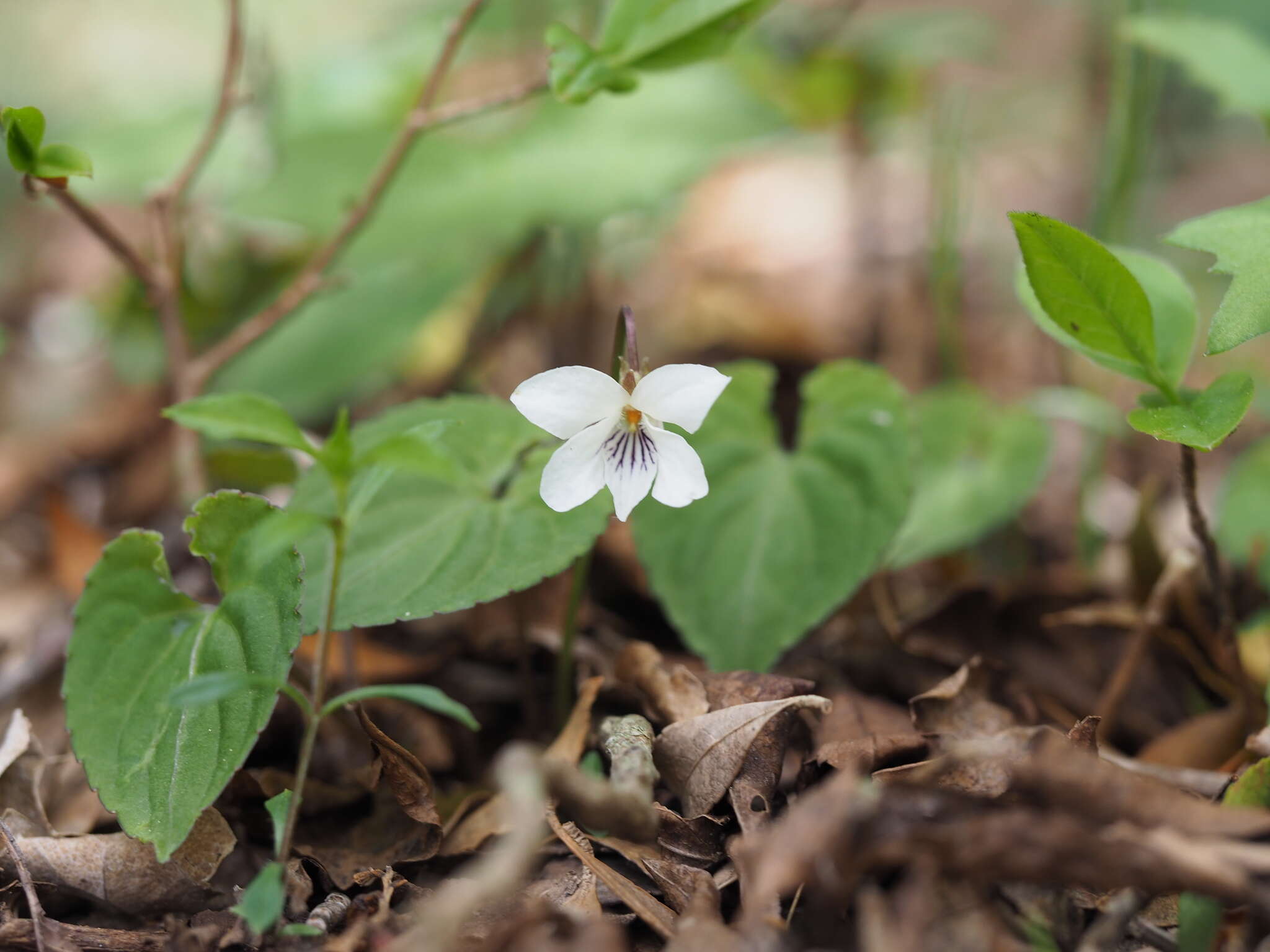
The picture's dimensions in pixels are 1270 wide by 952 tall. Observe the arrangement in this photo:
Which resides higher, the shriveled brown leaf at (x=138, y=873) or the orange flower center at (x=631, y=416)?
the orange flower center at (x=631, y=416)

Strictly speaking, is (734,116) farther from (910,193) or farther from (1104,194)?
(910,193)

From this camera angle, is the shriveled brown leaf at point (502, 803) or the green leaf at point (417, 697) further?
the shriveled brown leaf at point (502, 803)

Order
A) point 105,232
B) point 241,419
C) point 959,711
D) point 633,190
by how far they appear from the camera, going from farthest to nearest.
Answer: point 633,190 < point 105,232 < point 959,711 < point 241,419

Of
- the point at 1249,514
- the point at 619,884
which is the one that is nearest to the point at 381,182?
the point at 619,884

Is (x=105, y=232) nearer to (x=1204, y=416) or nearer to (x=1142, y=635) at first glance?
(x=1204, y=416)

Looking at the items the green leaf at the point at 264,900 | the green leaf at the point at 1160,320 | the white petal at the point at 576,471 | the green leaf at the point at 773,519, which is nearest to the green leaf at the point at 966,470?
the green leaf at the point at 773,519

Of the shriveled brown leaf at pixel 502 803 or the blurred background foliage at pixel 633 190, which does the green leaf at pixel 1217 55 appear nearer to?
the blurred background foliage at pixel 633 190
